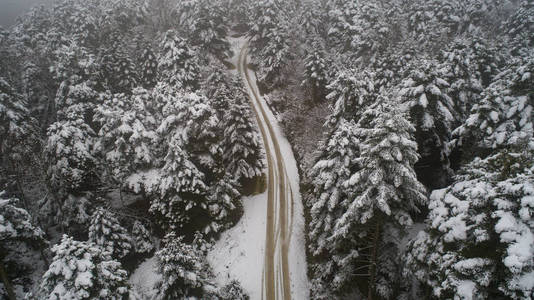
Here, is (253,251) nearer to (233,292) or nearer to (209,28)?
(233,292)

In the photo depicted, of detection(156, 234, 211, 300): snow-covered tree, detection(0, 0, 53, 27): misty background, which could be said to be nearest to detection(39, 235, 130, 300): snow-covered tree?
detection(156, 234, 211, 300): snow-covered tree

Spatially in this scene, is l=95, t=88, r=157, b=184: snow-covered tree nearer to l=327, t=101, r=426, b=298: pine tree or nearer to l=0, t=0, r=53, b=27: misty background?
l=327, t=101, r=426, b=298: pine tree

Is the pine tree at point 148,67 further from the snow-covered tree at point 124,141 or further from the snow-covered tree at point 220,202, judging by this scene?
the snow-covered tree at point 220,202

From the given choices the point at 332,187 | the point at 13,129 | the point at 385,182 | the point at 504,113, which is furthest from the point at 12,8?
the point at 504,113

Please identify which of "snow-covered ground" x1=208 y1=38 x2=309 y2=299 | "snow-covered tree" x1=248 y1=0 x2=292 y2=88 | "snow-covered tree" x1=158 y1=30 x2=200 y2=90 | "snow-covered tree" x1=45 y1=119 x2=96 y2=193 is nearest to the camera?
"snow-covered tree" x1=45 y1=119 x2=96 y2=193

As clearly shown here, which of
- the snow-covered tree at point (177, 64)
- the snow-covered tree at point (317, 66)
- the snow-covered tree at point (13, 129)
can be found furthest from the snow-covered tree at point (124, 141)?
the snow-covered tree at point (317, 66)
